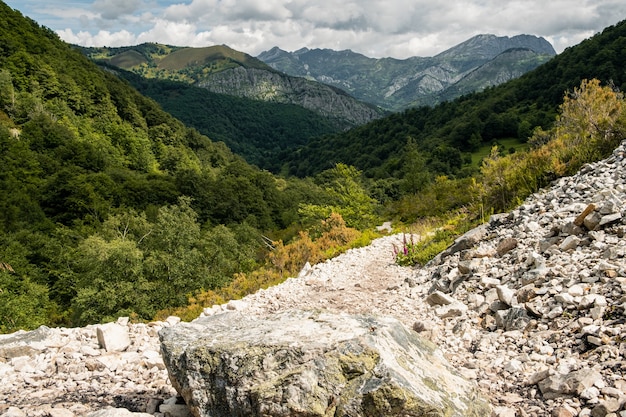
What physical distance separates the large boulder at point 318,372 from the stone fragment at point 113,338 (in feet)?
9.08

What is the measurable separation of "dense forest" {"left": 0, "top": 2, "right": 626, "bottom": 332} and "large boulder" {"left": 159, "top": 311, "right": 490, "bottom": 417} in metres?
7.20

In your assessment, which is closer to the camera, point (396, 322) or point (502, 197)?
point (396, 322)

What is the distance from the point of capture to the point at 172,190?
5791 cm

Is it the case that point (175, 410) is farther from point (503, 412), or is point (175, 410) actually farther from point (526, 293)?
point (526, 293)

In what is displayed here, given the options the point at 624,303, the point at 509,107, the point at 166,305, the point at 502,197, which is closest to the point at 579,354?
the point at 624,303

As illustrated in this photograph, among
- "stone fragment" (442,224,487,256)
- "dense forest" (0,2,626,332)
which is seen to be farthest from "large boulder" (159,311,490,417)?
"dense forest" (0,2,626,332)

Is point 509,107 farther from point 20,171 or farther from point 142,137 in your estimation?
point 20,171

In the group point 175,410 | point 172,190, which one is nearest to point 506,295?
point 175,410

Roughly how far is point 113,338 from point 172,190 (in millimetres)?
53962

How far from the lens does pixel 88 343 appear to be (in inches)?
273

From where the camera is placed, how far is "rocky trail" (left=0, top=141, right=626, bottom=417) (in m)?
4.62

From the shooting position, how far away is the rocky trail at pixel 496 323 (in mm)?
4625

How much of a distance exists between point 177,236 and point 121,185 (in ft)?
124

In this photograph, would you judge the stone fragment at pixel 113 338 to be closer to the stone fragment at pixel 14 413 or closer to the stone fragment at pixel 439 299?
the stone fragment at pixel 14 413
